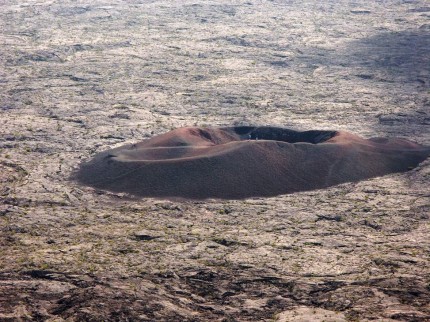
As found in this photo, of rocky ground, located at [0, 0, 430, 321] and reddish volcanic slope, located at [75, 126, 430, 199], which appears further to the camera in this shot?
reddish volcanic slope, located at [75, 126, 430, 199]

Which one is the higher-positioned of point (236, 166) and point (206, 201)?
point (236, 166)

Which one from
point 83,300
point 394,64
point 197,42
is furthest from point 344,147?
point 197,42

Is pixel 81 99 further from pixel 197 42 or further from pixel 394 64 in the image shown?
pixel 394 64

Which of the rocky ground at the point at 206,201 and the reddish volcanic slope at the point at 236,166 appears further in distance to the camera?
the reddish volcanic slope at the point at 236,166

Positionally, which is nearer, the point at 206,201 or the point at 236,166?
the point at 206,201
